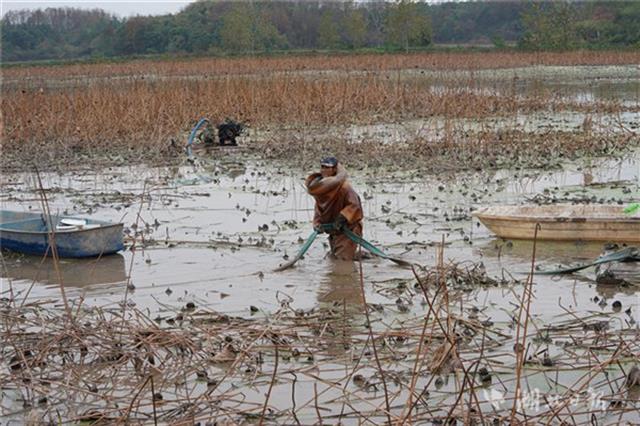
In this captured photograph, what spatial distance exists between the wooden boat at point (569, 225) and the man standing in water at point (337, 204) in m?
1.36

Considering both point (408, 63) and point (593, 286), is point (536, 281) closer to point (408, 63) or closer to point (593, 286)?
point (593, 286)

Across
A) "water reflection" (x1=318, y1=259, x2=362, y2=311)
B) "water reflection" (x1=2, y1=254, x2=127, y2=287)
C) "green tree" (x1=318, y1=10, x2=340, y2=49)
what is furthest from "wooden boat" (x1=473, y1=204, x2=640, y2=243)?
"green tree" (x1=318, y1=10, x2=340, y2=49)

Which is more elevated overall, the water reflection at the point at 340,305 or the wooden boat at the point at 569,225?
the wooden boat at the point at 569,225

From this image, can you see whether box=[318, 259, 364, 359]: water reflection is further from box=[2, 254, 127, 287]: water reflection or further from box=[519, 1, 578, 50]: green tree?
box=[519, 1, 578, 50]: green tree

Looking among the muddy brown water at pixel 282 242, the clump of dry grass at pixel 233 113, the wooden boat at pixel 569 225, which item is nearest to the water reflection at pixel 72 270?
the muddy brown water at pixel 282 242

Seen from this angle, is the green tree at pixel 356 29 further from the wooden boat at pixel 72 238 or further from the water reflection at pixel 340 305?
the water reflection at pixel 340 305

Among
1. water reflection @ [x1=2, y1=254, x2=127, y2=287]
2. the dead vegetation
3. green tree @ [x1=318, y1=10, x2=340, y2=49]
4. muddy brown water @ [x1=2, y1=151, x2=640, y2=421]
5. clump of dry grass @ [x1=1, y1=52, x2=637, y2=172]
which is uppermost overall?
green tree @ [x1=318, y1=10, x2=340, y2=49]

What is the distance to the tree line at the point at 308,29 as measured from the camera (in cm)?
5512

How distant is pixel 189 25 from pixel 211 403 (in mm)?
62901

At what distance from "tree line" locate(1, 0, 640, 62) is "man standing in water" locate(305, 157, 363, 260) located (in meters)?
42.4

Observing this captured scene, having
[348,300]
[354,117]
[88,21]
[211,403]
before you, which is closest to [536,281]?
[348,300]

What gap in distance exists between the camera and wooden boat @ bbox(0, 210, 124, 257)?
8977mm

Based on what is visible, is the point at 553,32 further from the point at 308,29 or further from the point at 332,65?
the point at 308,29

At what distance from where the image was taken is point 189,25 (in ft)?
216
